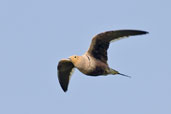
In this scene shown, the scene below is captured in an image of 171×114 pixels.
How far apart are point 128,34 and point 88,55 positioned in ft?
6.47

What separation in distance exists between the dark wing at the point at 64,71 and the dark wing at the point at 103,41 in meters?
1.84

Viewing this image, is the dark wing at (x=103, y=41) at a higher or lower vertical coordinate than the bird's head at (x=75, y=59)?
higher

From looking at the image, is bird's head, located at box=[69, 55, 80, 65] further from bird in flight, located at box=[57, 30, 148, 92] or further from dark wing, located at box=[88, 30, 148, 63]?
dark wing, located at box=[88, 30, 148, 63]

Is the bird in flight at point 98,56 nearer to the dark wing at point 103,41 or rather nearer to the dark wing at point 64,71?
the dark wing at point 103,41

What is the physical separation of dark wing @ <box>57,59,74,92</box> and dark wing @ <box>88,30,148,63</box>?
1.84 meters

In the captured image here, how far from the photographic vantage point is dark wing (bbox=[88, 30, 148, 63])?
894 inches

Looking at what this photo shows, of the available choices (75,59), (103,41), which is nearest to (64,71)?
(75,59)

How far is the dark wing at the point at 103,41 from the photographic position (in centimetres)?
2270

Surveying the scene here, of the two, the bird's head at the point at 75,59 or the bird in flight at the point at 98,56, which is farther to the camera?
the bird's head at the point at 75,59

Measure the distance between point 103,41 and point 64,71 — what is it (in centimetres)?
358

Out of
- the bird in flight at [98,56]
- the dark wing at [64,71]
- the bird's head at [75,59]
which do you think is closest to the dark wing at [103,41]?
the bird in flight at [98,56]

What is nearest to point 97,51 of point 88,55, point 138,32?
point 88,55

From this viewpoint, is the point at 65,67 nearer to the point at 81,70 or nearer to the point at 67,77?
the point at 67,77

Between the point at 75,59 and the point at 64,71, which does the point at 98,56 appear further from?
the point at 64,71
